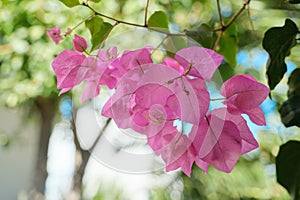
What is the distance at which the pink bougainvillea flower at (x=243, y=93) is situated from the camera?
0.98 feet

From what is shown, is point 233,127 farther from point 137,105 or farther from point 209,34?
point 209,34

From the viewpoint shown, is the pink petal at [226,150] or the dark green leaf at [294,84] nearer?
the pink petal at [226,150]

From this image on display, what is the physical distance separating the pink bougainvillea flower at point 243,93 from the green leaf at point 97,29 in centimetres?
11

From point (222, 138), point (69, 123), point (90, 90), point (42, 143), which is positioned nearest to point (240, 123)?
point (222, 138)

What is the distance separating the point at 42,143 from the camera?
5.06 ft

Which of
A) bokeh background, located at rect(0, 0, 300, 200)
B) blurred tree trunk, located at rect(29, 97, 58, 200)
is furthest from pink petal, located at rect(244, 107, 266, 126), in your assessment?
blurred tree trunk, located at rect(29, 97, 58, 200)

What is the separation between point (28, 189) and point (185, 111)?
1356 mm

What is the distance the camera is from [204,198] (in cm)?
149

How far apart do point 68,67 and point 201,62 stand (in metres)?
0.10

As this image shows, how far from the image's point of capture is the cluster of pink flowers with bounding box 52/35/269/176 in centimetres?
28

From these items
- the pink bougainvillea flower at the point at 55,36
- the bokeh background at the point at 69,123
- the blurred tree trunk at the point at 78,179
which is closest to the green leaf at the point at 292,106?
the pink bougainvillea flower at the point at 55,36

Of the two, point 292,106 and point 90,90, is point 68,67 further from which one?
point 292,106

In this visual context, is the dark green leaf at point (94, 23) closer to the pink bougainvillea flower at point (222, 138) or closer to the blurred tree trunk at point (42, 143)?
the pink bougainvillea flower at point (222, 138)

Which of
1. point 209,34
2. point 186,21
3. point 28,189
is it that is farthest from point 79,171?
point 209,34
